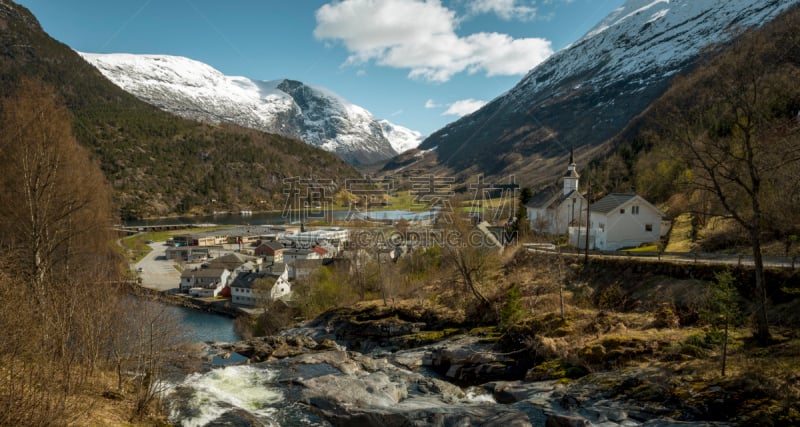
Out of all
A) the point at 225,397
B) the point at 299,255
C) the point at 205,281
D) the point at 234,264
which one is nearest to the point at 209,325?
the point at 205,281

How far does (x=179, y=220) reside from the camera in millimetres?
163000

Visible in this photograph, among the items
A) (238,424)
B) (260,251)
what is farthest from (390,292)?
(260,251)

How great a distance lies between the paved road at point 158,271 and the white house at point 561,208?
56508mm

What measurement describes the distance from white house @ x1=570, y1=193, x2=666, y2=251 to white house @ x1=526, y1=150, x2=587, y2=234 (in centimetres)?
901

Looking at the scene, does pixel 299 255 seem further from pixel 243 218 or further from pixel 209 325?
pixel 243 218

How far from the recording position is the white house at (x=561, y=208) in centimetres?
5112

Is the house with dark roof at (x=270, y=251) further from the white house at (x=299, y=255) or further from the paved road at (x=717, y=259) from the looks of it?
the paved road at (x=717, y=259)

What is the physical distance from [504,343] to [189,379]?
18024mm

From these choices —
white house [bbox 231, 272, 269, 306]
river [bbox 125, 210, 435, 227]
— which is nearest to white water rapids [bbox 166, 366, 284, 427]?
Answer: white house [bbox 231, 272, 269, 306]

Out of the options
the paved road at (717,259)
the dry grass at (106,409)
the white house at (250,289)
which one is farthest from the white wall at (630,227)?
the white house at (250,289)

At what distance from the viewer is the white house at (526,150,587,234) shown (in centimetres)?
5112

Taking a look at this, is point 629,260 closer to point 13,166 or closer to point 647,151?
point 13,166

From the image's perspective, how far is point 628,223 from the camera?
3891 centimetres

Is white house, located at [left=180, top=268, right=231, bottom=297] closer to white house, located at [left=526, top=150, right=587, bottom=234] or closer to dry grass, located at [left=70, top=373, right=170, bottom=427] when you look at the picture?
white house, located at [left=526, top=150, right=587, bottom=234]
